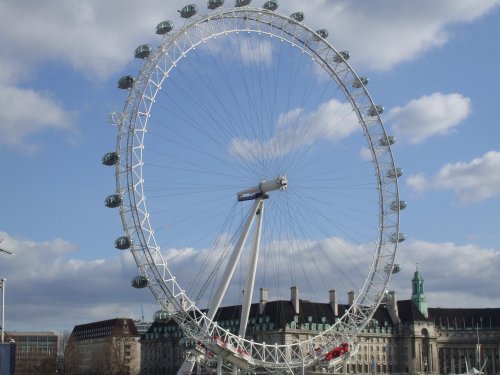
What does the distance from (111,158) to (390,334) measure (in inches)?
4181

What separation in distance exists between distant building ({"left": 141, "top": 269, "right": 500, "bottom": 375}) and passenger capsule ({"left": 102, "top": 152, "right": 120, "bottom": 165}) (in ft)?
275

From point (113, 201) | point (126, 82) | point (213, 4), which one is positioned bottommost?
point (113, 201)

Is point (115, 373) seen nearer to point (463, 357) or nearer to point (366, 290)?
point (463, 357)

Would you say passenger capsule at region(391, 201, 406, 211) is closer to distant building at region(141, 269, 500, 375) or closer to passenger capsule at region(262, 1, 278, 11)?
passenger capsule at region(262, 1, 278, 11)

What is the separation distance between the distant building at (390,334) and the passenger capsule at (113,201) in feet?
274

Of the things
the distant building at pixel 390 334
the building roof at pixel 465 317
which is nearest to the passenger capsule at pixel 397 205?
the distant building at pixel 390 334

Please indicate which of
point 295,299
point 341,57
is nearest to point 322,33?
point 341,57

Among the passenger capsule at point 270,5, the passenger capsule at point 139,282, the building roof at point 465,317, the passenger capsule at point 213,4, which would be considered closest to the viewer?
the passenger capsule at point 139,282

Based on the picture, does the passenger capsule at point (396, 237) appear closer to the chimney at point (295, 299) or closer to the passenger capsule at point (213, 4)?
the passenger capsule at point (213, 4)

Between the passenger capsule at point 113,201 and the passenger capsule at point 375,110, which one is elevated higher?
the passenger capsule at point 375,110

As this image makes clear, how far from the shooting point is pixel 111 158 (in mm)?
61938

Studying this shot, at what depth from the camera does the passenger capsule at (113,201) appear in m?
61.2

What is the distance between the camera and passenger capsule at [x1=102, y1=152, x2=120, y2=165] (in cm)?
6191

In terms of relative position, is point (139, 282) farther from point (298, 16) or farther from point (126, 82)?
point (298, 16)
